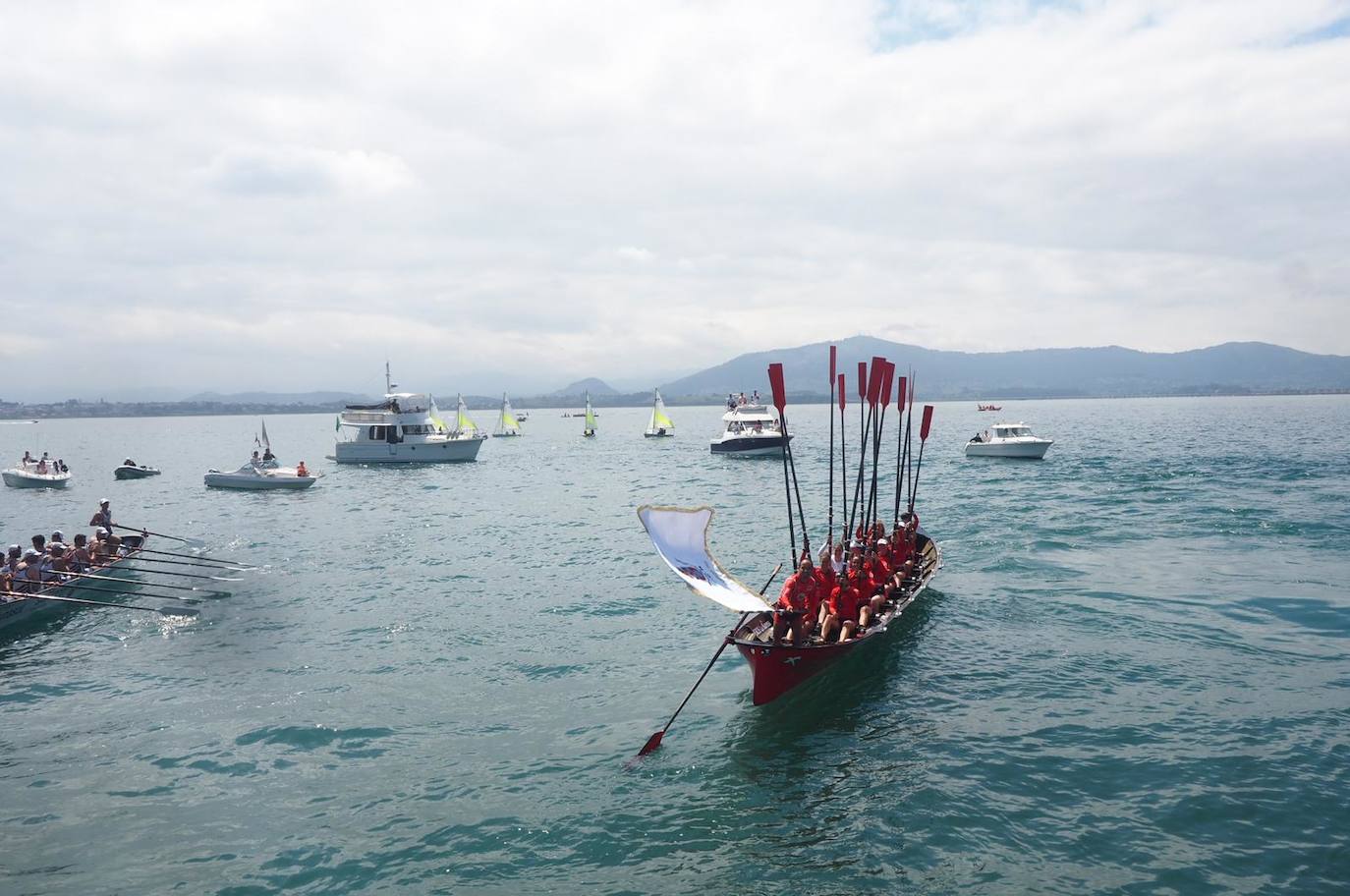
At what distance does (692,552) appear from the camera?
16.8 m

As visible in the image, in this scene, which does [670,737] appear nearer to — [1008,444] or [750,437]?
[1008,444]

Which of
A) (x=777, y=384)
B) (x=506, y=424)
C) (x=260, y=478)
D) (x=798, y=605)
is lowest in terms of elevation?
(x=798, y=605)

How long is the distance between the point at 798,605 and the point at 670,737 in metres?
3.84

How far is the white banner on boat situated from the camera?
49.7 feet

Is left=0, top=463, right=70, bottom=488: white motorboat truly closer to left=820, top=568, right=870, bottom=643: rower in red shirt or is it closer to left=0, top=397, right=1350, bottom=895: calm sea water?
left=0, top=397, right=1350, bottom=895: calm sea water

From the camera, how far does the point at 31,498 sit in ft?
177

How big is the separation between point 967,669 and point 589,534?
73.2 feet

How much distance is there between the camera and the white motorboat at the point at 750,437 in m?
74.2

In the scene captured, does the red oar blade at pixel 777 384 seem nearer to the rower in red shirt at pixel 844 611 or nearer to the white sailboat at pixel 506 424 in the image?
the rower in red shirt at pixel 844 611

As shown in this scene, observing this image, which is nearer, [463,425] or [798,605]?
[798,605]

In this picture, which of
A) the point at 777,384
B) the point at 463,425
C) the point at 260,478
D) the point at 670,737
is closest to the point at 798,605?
the point at 670,737

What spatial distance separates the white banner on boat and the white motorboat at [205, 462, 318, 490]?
46398 millimetres

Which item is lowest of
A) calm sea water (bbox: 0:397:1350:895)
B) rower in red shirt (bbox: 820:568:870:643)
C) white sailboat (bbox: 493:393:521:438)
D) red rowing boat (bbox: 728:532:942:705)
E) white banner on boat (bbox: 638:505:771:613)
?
calm sea water (bbox: 0:397:1350:895)

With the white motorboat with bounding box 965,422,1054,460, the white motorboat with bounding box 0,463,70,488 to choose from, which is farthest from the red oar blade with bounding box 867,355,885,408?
the white motorboat with bounding box 0,463,70,488
